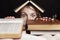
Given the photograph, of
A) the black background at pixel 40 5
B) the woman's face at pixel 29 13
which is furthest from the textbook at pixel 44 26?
the black background at pixel 40 5

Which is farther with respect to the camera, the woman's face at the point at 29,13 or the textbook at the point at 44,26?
the woman's face at the point at 29,13

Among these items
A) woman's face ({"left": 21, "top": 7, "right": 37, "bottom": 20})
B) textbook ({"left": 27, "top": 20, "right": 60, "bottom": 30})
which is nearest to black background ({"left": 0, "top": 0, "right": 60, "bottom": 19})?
woman's face ({"left": 21, "top": 7, "right": 37, "bottom": 20})

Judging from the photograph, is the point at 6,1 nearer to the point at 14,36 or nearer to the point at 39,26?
the point at 39,26

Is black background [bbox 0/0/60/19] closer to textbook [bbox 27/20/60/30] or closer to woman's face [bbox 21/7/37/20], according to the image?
woman's face [bbox 21/7/37/20]

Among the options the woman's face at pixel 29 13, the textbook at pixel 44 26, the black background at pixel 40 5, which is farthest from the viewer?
the black background at pixel 40 5

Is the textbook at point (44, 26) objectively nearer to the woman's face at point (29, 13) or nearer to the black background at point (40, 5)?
the woman's face at point (29, 13)

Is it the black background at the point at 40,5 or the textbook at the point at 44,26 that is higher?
the black background at the point at 40,5

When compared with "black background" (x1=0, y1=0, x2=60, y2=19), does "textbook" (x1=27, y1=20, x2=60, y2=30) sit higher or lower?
lower

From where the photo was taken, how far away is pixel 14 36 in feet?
1.59

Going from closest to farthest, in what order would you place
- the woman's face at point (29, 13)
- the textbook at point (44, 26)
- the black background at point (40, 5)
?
the textbook at point (44, 26), the woman's face at point (29, 13), the black background at point (40, 5)

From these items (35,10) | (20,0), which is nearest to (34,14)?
(35,10)

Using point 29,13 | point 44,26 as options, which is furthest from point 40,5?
point 44,26

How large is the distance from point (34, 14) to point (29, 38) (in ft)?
0.80

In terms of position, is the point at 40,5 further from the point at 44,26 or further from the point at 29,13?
the point at 44,26
